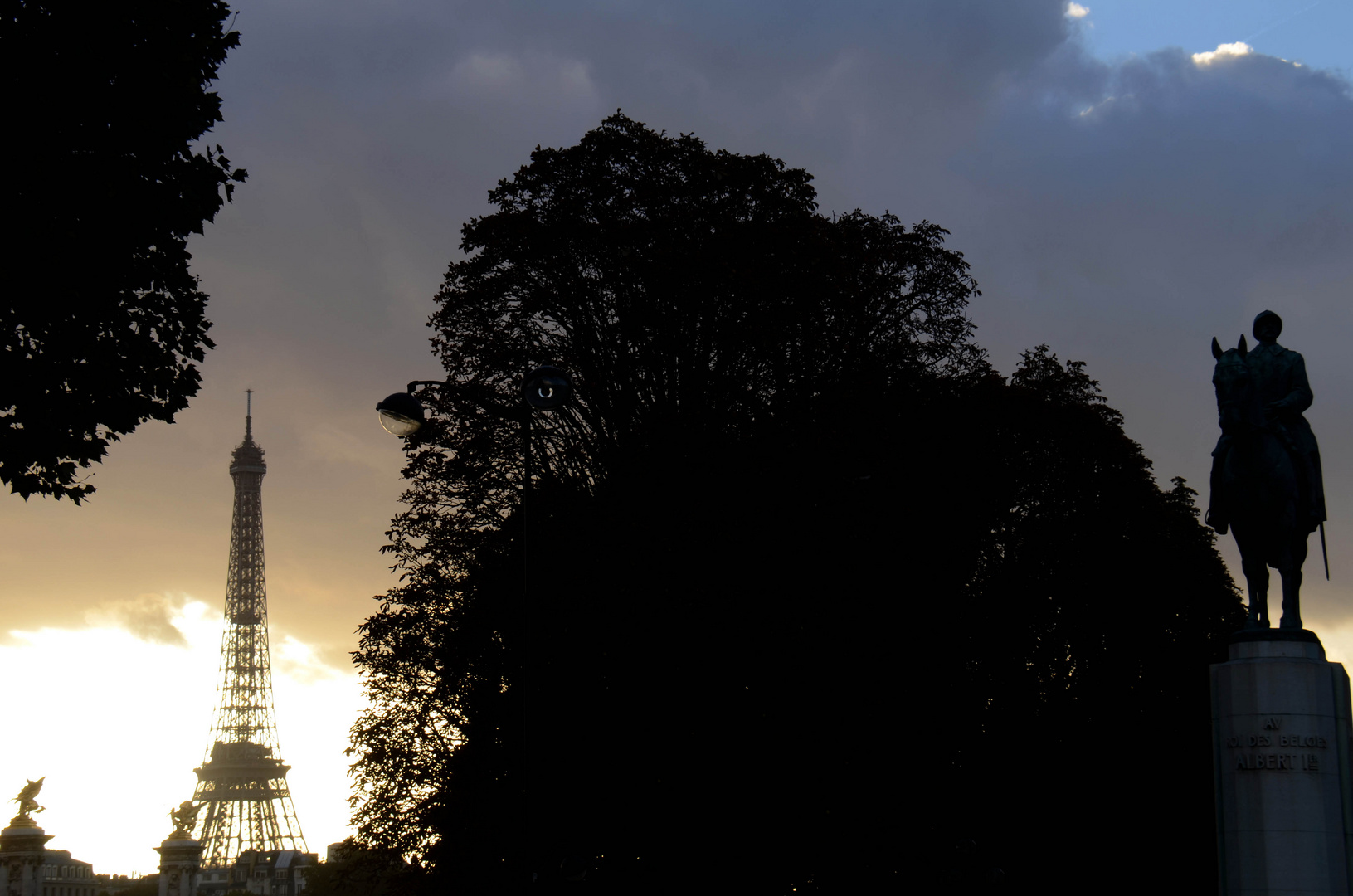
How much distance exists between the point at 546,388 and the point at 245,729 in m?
137

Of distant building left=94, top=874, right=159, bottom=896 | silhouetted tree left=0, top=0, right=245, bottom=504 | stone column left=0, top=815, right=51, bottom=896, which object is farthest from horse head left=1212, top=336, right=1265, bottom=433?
distant building left=94, top=874, right=159, bottom=896

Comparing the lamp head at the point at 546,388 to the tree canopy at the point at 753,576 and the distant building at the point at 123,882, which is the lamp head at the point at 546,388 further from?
the distant building at the point at 123,882

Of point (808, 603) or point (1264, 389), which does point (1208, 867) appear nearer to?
point (808, 603)

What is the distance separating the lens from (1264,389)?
16.6m

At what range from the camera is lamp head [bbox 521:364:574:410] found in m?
17.7

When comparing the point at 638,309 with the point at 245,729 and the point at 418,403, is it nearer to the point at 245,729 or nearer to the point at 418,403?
the point at 418,403

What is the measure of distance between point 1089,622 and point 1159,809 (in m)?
4.32

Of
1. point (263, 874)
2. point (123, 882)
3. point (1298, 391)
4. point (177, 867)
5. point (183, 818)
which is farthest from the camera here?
point (123, 882)

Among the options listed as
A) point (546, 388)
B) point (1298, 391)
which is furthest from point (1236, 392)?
A: point (546, 388)

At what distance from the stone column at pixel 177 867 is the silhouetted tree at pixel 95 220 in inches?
2719

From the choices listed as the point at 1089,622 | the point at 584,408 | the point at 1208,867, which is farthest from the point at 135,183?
the point at 1208,867

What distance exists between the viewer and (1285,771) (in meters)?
15.6

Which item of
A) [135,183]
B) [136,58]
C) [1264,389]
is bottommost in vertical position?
[1264,389]

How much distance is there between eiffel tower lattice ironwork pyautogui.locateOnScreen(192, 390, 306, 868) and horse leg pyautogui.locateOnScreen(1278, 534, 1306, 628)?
13433 cm
